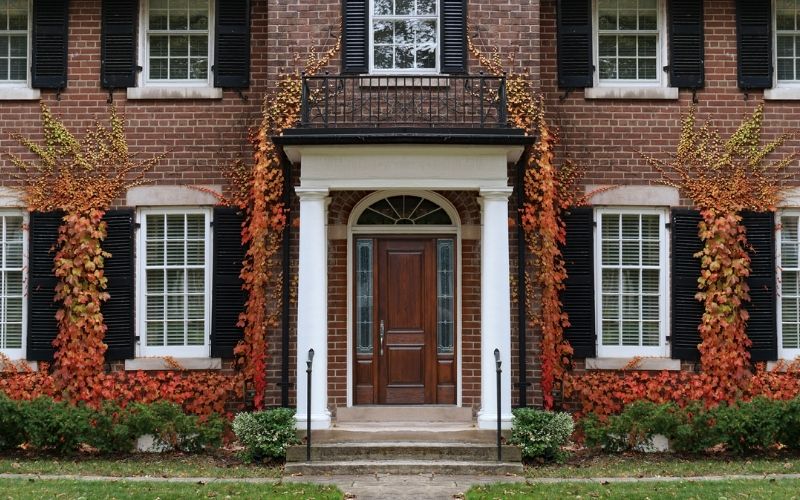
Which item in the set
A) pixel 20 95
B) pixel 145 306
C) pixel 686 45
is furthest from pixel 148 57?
pixel 686 45

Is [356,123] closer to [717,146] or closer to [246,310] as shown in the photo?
[246,310]

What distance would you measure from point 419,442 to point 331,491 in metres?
1.74

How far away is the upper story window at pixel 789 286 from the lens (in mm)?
11984

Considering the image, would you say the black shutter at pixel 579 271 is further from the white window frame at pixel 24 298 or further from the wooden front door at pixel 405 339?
the white window frame at pixel 24 298

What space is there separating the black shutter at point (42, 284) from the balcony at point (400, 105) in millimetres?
3756

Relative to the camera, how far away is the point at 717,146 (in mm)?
11922

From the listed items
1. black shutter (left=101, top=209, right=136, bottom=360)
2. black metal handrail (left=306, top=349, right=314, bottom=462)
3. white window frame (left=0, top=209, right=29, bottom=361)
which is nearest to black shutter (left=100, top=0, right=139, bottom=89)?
black shutter (left=101, top=209, right=136, bottom=360)

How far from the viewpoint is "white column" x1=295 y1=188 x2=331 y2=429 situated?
34.7 feet

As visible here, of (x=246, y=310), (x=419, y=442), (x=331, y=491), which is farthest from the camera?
(x=246, y=310)

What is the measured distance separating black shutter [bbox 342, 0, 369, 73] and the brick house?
0.09ft

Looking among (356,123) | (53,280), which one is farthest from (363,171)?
(53,280)

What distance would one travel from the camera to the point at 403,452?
407 inches

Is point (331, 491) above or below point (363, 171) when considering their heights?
below

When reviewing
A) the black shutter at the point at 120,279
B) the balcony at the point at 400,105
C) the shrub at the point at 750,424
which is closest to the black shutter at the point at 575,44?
the balcony at the point at 400,105
